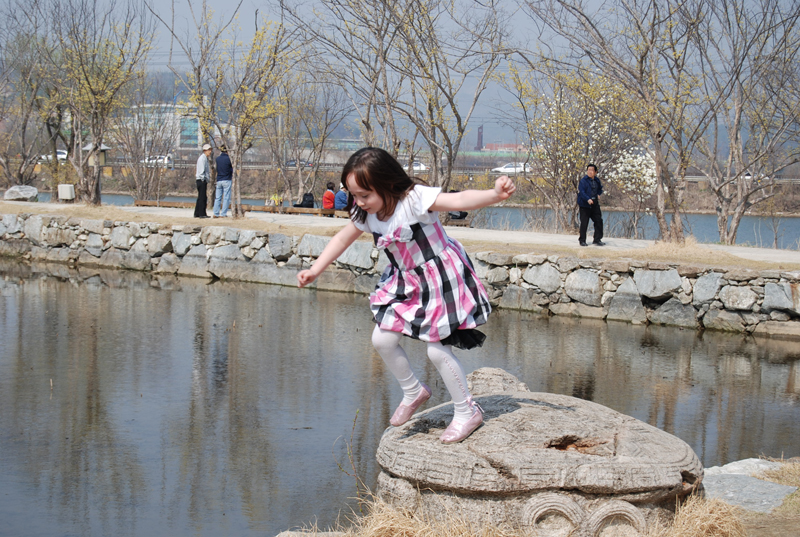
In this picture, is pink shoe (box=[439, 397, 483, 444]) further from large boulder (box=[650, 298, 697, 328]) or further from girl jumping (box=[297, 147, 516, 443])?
large boulder (box=[650, 298, 697, 328])

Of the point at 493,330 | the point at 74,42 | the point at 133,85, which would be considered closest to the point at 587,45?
the point at 493,330

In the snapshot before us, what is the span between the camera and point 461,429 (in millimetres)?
4168

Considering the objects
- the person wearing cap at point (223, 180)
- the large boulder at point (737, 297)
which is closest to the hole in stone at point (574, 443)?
the large boulder at point (737, 297)

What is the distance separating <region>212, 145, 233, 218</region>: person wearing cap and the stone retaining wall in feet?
7.05

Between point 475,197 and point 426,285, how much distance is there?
1.81 feet

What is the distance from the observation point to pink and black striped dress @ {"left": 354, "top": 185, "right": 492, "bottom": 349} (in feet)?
13.5

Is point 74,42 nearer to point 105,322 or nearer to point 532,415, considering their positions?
point 105,322

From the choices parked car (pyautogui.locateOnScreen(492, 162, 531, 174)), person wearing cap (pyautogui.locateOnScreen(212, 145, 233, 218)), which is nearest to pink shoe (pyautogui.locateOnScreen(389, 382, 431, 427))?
person wearing cap (pyautogui.locateOnScreen(212, 145, 233, 218))

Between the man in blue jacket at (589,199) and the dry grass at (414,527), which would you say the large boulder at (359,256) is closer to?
the man in blue jacket at (589,199)

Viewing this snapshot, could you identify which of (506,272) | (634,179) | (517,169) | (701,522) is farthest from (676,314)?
(517,169)

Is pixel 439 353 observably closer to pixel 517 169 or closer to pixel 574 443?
pixel 574 443

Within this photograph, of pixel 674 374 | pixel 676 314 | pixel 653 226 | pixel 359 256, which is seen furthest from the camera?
pixel 653 226

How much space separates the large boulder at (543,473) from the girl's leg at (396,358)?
215 mm

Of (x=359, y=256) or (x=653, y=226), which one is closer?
(x=359, y=256)
